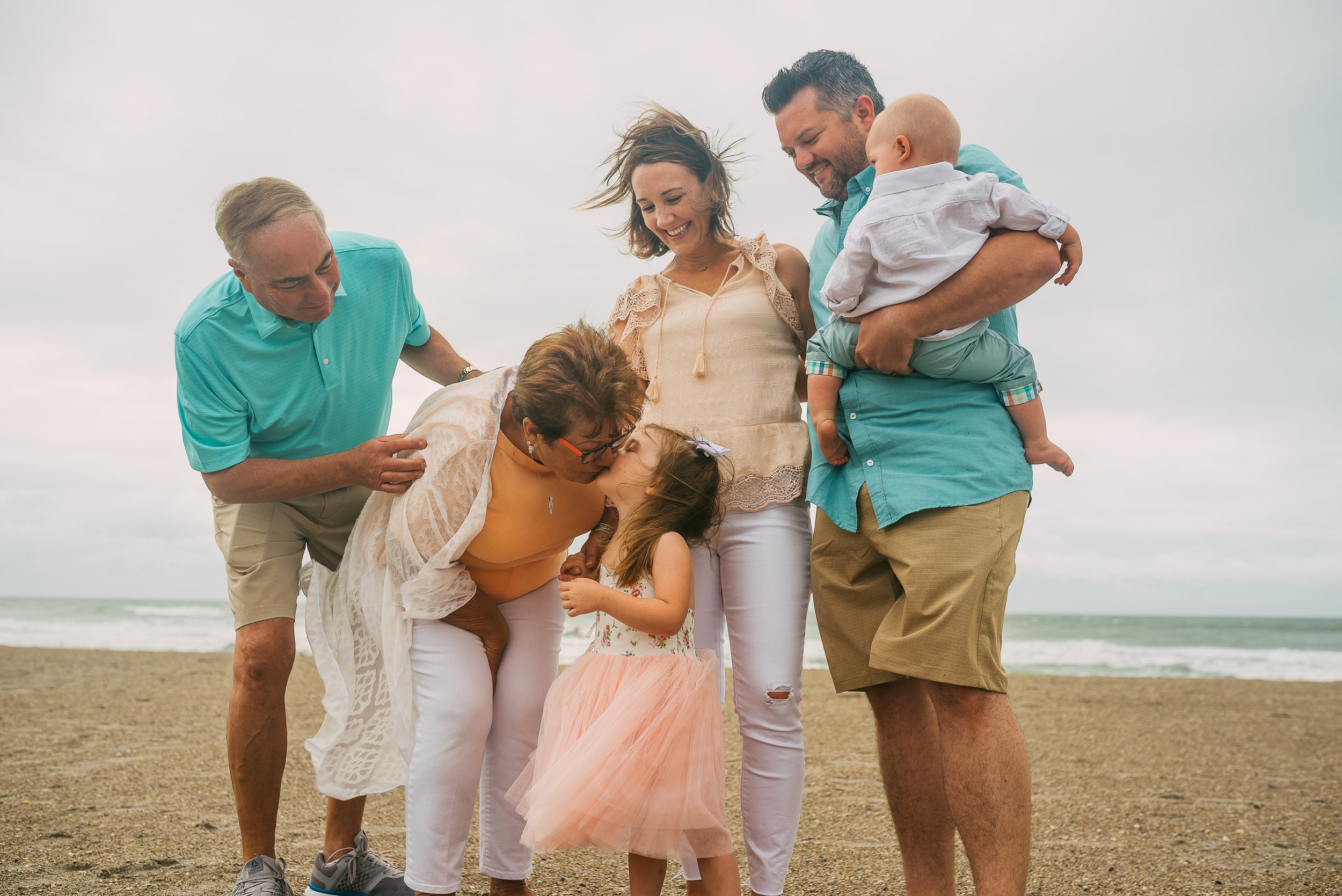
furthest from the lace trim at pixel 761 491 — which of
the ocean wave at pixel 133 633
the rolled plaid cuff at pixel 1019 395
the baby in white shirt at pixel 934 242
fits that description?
the ocean wave at pixel 133 633

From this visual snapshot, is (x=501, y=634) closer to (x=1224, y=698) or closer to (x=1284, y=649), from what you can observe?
(x=1224, y=698)

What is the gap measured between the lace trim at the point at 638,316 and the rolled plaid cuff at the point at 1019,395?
110 cm

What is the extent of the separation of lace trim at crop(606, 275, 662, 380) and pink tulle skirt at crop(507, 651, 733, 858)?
3.23 feet

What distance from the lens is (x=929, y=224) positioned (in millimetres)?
1977

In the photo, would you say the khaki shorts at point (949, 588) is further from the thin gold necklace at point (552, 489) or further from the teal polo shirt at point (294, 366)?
the teal polo shirt at point (294, 366)

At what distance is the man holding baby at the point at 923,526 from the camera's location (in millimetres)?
1954

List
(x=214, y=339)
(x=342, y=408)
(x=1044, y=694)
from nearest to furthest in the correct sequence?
(x=214, y=339), (x=342, y=408), (x=1044, y=694)

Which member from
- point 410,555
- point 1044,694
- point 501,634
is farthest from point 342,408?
point 1044,694

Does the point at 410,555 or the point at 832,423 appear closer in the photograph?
the point at 832,423

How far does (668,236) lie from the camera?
2744mm

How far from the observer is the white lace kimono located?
2438 millimetres

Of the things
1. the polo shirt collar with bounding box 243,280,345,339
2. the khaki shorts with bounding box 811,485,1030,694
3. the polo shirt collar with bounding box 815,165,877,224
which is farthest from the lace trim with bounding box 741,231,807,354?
the polo shirt collar with bounding box 243,280,345,339

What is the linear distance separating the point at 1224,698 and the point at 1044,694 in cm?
188

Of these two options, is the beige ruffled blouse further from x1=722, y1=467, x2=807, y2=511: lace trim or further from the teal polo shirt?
the teal polo shirt
